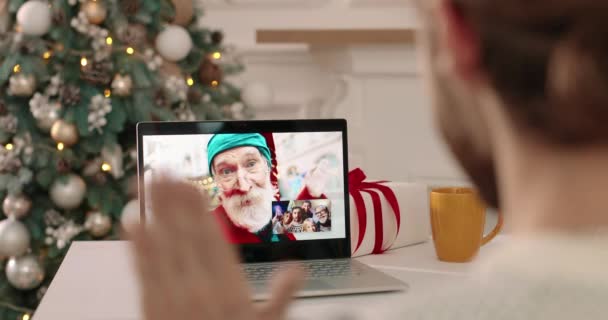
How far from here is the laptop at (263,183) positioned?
4.47ft

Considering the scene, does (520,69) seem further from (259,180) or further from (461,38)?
(259,180)

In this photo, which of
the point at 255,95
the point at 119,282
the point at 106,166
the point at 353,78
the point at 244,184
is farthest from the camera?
the point at 353,78

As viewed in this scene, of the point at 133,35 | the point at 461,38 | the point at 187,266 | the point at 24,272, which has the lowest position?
the point at 24,272

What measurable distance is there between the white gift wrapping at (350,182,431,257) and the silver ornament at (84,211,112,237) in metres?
1.19

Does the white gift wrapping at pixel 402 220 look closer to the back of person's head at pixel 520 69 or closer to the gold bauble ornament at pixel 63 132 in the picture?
the back of person's head at pixel 520 69

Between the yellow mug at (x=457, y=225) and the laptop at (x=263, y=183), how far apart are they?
5.7 inches

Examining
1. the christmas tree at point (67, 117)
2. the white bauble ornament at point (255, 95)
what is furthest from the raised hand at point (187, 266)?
the white bauble ornament at point (255, 95)

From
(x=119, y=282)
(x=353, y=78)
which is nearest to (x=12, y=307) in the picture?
(x=119, y=282)

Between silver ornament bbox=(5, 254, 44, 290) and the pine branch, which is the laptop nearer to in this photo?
silver ornament bbox=(5, 254, 44, 290)

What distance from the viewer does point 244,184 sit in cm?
137

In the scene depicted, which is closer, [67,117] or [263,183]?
[263,183]

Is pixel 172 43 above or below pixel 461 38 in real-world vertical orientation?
above

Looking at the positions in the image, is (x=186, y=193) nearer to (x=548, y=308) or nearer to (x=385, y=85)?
(x=548, y=308)

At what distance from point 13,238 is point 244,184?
4.16ft
